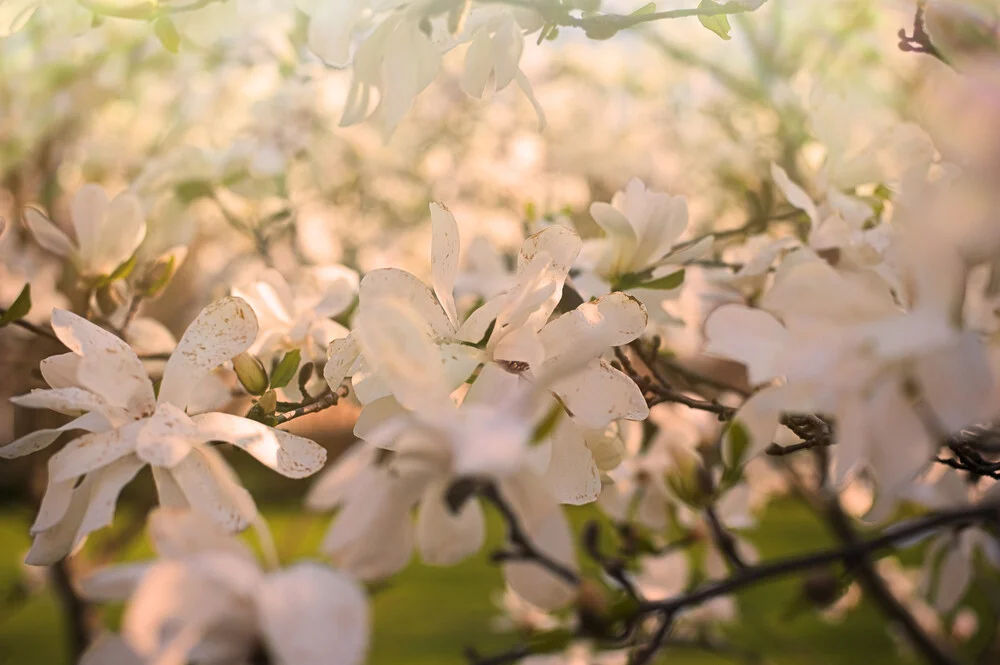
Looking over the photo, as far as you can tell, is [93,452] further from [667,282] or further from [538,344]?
[667,282]

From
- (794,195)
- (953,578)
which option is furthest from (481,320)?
(953,578)

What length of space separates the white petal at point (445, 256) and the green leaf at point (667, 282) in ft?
0.79

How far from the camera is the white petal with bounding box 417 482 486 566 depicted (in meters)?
0.48

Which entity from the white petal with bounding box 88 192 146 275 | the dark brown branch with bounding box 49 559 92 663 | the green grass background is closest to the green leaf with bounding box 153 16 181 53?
the white petal with bounding box 88 192 146 275

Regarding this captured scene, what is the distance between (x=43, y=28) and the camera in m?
1.83

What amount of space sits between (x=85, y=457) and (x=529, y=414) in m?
0.33

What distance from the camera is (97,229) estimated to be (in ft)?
2.77

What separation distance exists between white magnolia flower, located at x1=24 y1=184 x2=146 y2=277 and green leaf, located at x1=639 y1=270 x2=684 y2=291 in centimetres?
55

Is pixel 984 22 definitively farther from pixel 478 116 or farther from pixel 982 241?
pixel 478 116

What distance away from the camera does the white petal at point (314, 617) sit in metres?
0.33

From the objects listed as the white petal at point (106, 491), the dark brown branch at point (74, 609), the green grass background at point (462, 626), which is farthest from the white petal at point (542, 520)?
the green grass background at point (462, 626)

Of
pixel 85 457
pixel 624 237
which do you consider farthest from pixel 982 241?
pixel 85 457

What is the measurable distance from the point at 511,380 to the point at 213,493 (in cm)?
21

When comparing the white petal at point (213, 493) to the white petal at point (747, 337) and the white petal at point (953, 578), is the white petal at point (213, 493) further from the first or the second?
the white petal at point (953, 578)
